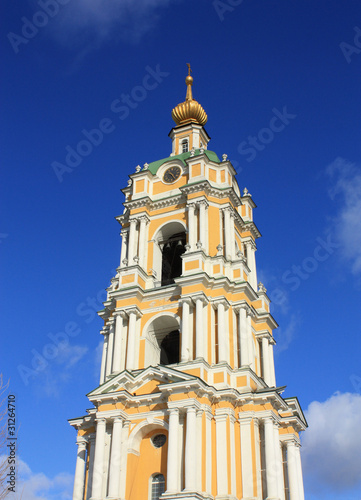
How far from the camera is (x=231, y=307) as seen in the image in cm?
3030

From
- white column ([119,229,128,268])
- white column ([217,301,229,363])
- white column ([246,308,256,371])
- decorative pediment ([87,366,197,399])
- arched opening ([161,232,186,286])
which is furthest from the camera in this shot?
arched opening ([161,232,186,286])

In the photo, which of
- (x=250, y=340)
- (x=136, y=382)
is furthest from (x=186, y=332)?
(x=250, y=340)

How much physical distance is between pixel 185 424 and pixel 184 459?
1.46 m

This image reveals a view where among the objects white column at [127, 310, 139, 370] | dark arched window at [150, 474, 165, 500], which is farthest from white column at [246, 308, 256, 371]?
dark arched window at [150, 474, 165, 500]

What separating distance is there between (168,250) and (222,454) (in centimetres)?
1415

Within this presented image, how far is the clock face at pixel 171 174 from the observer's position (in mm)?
35875

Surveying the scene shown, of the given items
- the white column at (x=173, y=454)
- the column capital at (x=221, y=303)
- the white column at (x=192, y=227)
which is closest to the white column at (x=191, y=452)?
the white column at (x=173, y=454)

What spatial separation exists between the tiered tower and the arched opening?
8 centimetres

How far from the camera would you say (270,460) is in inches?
1024

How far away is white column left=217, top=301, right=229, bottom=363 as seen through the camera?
28.1 meters

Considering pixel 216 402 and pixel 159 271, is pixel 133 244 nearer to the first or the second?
pixel 159 271

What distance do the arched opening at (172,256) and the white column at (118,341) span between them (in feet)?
15.9

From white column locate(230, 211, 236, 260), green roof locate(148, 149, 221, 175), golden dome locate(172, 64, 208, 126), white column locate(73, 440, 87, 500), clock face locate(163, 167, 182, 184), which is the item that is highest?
golden dome locate(172, 64, 208, 126)

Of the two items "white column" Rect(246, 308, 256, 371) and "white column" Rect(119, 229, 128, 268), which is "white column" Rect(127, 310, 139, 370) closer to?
"white column" Rect(119, 229, 128, 268)
